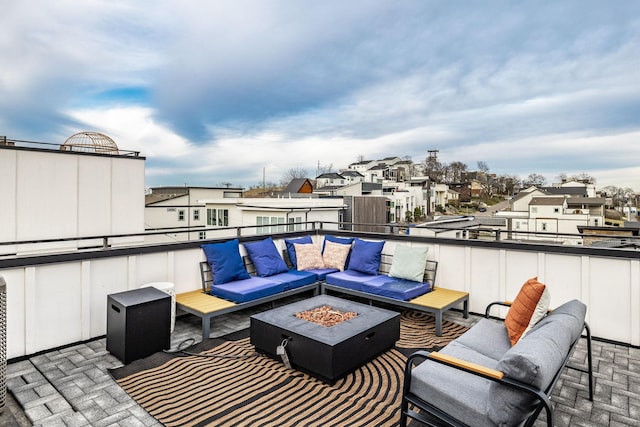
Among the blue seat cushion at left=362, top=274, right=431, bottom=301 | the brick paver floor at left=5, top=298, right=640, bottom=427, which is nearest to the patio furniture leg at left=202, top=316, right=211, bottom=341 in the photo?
the brick paver floor at left=5, top=298, right=640, bottom=427

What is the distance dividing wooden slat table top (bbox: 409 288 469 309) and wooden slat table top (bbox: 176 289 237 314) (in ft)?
7.32

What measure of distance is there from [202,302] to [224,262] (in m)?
0.64

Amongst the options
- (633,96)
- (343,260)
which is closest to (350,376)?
(343,260)

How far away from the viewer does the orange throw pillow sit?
7.65 ft

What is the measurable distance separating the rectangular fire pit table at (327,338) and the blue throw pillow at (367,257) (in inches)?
57.8

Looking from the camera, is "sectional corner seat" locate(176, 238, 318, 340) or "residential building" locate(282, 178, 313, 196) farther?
"residential building" locate(282, 178, 313, 196)

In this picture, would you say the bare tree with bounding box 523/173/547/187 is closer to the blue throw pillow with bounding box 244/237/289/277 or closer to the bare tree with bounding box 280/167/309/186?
the bare tree with bounding box 280/167/309/186

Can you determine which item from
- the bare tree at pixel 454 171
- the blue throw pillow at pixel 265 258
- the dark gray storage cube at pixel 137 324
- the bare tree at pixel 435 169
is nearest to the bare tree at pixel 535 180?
the bare tree at pixel 454 171

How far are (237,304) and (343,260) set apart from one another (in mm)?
1920

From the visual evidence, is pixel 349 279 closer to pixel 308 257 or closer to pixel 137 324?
pixel 308 257

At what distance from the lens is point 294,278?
183 inches

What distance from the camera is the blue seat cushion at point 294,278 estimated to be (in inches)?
177

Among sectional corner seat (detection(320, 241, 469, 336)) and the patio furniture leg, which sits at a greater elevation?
sectional corner seat (detection(320, 241, 469, 336))

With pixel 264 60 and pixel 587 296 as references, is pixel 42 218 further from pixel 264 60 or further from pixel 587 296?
pixel 587 296
